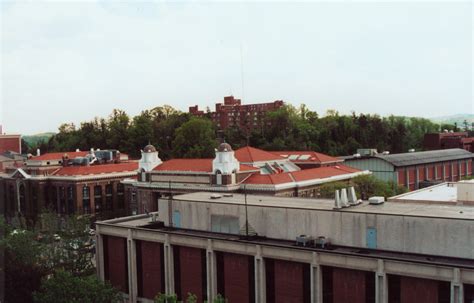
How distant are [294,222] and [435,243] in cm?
864

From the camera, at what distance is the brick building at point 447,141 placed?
392 ft

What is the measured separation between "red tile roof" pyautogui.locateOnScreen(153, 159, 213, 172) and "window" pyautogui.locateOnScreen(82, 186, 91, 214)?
15237 mm

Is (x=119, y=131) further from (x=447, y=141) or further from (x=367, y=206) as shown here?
(x=367, y=206)

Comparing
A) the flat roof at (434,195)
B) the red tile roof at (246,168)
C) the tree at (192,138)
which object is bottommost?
the flat roof at (434,195)

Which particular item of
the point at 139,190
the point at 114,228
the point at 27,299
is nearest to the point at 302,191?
the point at 139,190

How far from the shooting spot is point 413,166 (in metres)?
85.2

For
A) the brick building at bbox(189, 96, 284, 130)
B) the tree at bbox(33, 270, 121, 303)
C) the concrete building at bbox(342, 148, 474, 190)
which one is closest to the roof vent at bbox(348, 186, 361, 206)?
the tree at bbox(33, 270, 121, 303)

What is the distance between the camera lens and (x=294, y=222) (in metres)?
34.4

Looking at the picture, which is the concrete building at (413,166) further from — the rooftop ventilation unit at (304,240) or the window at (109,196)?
the rooftop ventilation unit at (304,240)

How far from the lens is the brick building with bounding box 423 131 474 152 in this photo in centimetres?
11959

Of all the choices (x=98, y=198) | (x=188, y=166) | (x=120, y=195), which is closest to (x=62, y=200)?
(x=98, y=198)

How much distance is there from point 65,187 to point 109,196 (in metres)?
6.80

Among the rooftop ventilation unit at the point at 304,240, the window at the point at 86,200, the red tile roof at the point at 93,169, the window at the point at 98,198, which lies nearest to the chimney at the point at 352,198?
the rooftop ventilation unit at the point at 304,240

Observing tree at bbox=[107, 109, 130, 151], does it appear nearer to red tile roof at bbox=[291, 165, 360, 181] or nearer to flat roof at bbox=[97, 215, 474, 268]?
red tile roof at bbox=[291, 165, 360, 181]
